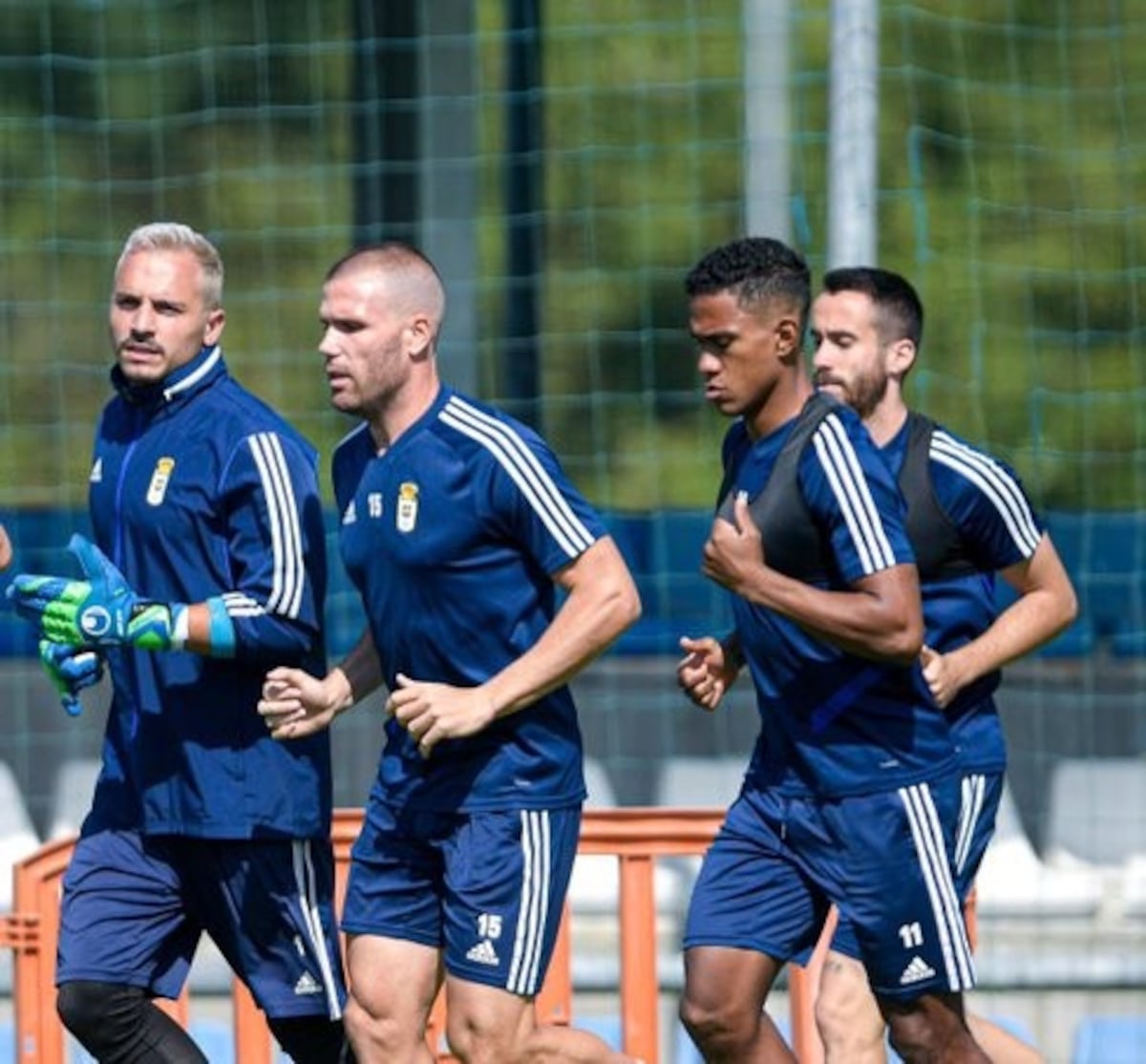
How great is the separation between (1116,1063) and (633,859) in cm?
192

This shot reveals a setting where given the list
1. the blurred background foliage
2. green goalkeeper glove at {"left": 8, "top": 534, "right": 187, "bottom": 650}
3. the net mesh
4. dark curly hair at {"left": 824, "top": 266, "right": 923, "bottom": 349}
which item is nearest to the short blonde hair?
green goalkeeper glove at {"left": 8, "top": 534, "right": 187, "bottom": 650}

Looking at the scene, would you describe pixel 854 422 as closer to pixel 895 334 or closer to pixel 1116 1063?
pixel 895 334

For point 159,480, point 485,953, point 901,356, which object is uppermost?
point 901,356

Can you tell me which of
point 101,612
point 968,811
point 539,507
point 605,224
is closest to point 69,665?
point 101,612

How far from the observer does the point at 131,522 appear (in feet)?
21.8

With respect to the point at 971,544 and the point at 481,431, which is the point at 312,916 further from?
the point at 971,544

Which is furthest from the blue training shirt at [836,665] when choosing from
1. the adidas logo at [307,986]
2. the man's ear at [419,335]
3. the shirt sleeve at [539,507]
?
the adidas logo at [307,986]

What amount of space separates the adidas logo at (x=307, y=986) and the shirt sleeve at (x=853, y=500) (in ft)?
4.72

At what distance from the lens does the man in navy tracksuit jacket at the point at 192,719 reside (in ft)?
21.6

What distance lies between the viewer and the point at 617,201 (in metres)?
10.1

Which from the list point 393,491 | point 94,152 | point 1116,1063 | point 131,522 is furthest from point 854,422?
point 94,152

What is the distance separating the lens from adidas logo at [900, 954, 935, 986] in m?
6.40

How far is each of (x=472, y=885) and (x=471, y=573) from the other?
2.00 ft

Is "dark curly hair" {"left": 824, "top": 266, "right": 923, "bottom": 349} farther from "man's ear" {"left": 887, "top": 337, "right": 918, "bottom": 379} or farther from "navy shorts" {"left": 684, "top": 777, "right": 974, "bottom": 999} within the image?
"navy shorts" {"left": 684, "top": 777, "right": 974, "bottom": 999}
